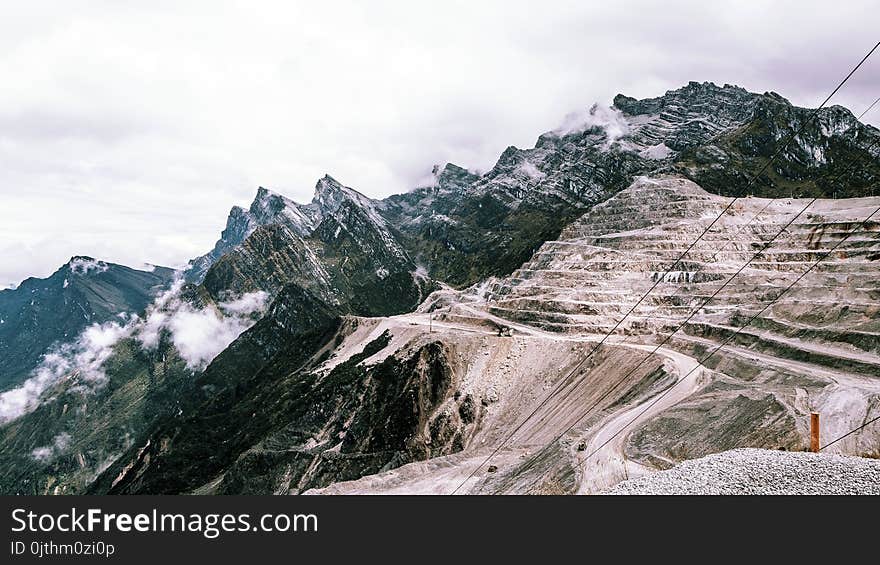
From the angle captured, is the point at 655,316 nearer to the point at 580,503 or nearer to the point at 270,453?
the point at 270,453

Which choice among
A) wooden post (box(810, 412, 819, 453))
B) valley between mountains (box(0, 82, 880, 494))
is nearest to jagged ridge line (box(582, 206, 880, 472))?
valley between mountains (box(0, 82, 880, 494))

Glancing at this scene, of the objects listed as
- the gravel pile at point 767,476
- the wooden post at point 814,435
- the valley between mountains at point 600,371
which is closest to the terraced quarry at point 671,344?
the valley between mountains at point 600,371

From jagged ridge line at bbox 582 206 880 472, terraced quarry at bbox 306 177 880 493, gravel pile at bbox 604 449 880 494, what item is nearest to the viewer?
gravel pile at bbox 604 449 880 494


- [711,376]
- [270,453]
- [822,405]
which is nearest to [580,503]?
[822,405]

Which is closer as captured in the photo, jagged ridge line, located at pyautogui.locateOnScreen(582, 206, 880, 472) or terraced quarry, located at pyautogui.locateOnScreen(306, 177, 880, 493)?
terraced quarry, located at pyautogui.locateOnScreen(306, 177, 880, 493)

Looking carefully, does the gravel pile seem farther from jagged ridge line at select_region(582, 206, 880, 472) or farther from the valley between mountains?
jagged ridge line at select_region(582, 206, 880, 472)

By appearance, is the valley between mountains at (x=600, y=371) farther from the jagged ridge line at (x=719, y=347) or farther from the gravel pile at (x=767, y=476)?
the gravel pile at (x=767, y=476)

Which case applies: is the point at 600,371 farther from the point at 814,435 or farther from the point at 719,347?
the point at 814,435

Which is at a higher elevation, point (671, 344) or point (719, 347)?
point (671, 344)

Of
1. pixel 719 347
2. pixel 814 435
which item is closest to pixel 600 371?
pixel 719 347
